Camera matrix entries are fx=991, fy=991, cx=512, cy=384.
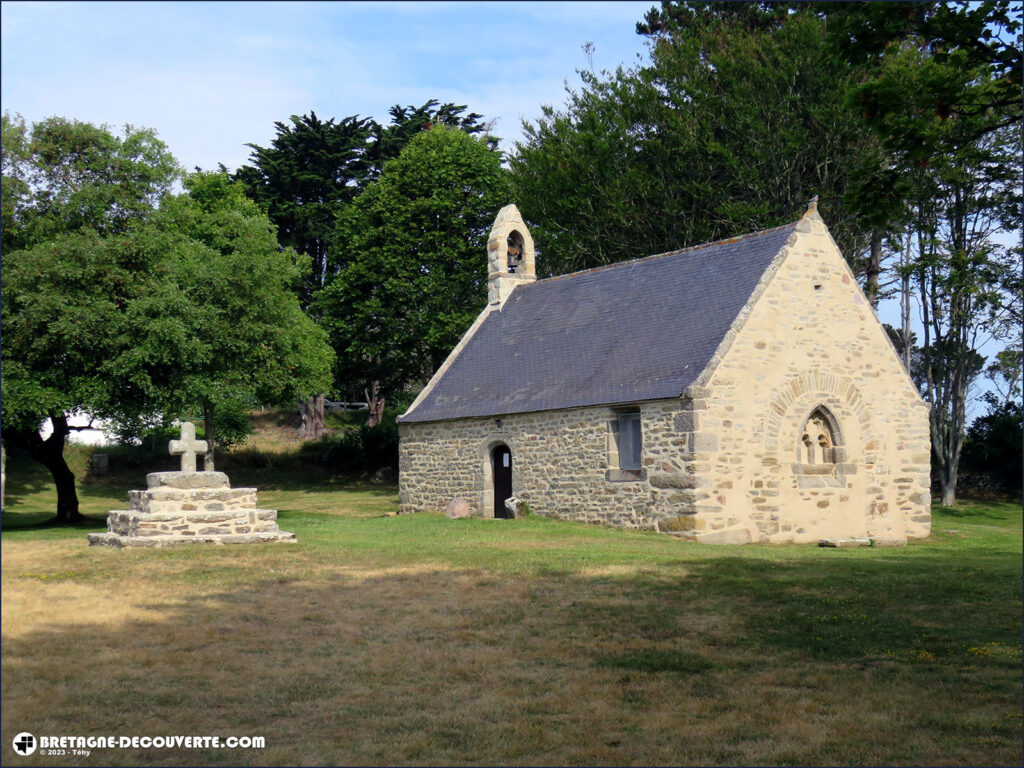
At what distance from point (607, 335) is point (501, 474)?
4.48 metres

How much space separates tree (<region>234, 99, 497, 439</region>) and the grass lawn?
103ft

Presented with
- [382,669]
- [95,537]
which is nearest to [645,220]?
[95,537]

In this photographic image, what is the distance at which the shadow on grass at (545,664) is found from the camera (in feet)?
23.1

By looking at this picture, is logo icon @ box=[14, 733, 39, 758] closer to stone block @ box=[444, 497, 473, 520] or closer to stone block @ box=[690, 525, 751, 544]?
stone block @ box=[690, 525, 751, 544]

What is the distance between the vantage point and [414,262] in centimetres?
3797

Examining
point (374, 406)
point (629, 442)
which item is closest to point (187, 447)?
point (629, 442)

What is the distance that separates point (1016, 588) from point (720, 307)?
10.0m

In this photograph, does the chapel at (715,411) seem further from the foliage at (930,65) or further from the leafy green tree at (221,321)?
→ the foliage at (930,65)

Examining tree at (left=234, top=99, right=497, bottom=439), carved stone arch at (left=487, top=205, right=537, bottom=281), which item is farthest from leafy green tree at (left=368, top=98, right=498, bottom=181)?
carved stone arch at (left=487, top=205, right=537, bottom=281)

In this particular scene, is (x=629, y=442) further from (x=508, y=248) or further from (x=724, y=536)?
(x=508, y=248)

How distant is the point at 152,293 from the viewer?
1809 cm

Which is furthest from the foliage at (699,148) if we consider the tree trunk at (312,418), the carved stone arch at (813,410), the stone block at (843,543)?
the stone block at (843,543)

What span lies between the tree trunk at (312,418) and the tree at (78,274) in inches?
990

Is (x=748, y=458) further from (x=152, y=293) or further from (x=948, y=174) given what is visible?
(x=152, y=293)
